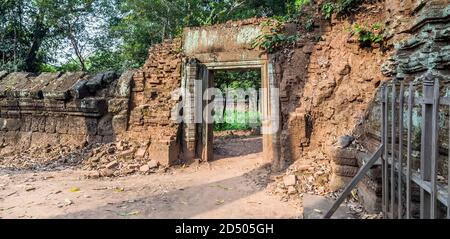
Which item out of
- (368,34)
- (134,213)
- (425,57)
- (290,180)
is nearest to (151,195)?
(134,213)

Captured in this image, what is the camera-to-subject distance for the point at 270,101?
255 inches

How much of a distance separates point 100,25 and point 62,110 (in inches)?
301

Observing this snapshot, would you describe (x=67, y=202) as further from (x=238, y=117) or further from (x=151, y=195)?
(x=238, y=117)

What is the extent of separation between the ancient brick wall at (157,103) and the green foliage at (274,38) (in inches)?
74.3

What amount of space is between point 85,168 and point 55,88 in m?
2.28

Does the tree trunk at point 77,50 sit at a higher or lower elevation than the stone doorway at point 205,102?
higher

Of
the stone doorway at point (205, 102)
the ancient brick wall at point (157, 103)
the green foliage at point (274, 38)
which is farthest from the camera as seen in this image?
the ancient brick wall at point (157, 103)

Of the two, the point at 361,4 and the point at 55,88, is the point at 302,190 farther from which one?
the point at 55,88

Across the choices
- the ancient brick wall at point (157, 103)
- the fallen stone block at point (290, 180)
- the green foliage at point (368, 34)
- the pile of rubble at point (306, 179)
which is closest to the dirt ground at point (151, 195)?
the pile of rubble at point (306, 179)

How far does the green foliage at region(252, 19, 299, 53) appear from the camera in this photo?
6.30m

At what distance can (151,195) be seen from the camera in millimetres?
5004

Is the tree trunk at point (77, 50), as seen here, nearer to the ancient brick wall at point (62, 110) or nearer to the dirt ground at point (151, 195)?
the ancient brick wall at point (62, 110)

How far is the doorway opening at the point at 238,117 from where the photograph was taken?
8.81 meters
